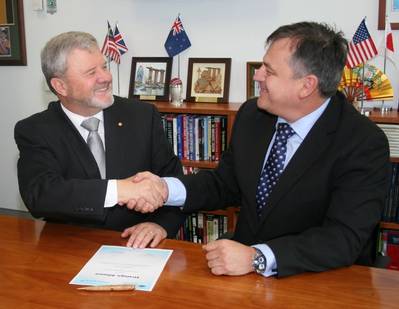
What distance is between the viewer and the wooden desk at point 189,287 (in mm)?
1157

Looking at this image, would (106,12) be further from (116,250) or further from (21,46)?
(116,250)

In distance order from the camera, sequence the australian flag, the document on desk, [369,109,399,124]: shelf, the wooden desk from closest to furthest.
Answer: the wooden desk < the document on desk < [369,109,399,124]: shelf < the australian flag

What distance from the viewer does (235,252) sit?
1.32 meters

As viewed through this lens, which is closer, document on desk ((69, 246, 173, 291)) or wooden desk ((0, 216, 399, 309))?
wooden desk ((0, 216, 399, 309))

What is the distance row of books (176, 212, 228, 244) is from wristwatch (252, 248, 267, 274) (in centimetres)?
184

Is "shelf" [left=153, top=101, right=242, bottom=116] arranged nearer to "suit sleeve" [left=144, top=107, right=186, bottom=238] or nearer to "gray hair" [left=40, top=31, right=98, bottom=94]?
"suit sleeve" [left=144, top=107, right=186, bottom=238]

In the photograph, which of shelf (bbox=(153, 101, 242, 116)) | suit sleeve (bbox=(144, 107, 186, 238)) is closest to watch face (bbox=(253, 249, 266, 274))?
suit sleeve (bbox=(144, 107, 186, 238))

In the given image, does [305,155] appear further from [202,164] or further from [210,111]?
[202,164]

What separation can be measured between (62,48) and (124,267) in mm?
1031

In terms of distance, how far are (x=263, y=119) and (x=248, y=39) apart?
140 centimetres

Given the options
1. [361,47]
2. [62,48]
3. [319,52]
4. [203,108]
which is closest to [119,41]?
[203,108]

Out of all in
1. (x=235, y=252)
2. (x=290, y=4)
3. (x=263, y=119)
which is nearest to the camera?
(x=235, y=252)

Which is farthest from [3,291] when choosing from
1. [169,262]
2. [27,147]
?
[27,147]

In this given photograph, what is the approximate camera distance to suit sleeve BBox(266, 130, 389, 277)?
52.1 inches
